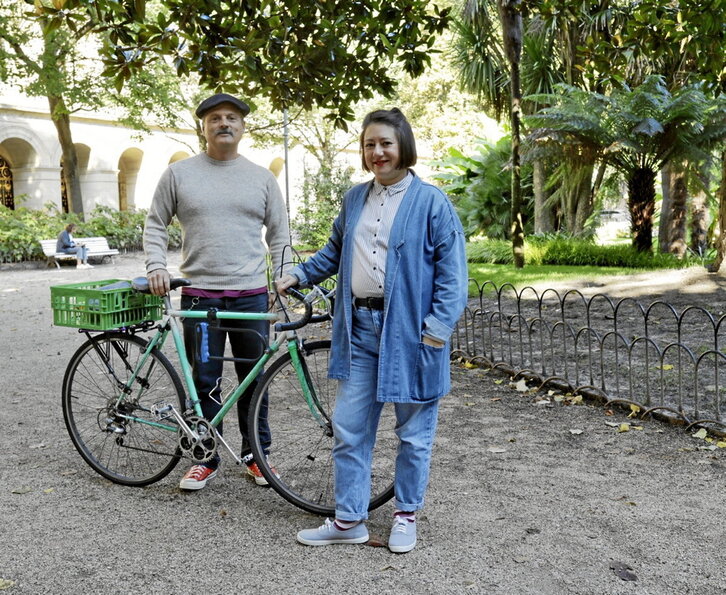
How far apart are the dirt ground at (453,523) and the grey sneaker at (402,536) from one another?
36 mm

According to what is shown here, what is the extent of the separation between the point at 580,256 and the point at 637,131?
2.70 m

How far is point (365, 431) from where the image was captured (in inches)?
132

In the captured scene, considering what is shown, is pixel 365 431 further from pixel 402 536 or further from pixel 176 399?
pixel 176 399

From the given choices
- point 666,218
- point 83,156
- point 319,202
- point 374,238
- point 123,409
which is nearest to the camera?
point 374,238

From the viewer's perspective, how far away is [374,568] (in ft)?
10.4

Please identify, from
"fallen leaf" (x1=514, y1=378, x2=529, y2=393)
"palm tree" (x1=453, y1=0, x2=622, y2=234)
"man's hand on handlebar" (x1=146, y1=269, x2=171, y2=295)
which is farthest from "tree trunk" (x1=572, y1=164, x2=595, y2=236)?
"man's hand on handlebar" (x1=146, y1=269, x2=171, y2=295)

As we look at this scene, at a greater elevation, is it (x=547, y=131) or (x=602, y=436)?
(x=547, y=131)

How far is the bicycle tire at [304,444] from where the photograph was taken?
3689 mm

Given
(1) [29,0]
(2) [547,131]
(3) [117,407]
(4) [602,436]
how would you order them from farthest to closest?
(2) [547,131]
(1) [29,0]
(4) [602,436]
(3) [117,407]

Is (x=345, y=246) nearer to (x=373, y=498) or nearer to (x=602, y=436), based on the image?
(x=373, y=498)

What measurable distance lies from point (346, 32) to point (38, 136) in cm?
2573

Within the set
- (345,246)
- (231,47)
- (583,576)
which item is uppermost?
(231,47)

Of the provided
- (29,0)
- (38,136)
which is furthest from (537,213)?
(38,136)

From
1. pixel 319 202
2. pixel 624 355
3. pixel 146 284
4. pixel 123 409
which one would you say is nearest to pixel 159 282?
pixel 146 284
